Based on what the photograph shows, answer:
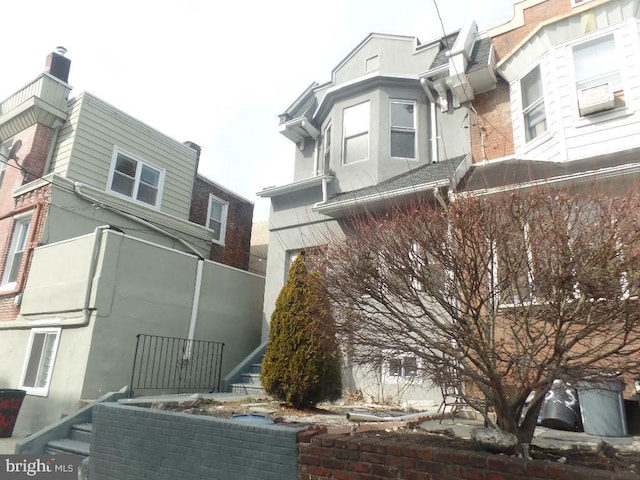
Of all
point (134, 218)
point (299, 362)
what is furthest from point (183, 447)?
point (134, 218)

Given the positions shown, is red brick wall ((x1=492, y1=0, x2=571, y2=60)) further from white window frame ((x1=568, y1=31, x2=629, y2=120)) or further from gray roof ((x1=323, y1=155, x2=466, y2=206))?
gray roof ((x1=323, y1=155, x2=466, y2=206))

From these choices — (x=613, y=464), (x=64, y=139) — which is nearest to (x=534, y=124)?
(x=613, y=464)

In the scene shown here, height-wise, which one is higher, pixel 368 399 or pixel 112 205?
pixel 112 205

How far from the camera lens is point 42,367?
959 centimetres

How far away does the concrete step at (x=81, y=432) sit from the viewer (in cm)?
708

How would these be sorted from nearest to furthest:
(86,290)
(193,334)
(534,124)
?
1. (86,290)
2. (534,124)
3. (193,334)

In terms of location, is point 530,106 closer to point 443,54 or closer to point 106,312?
point 443,54

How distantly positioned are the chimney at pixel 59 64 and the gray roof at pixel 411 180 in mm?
9781

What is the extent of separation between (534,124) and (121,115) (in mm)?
11747

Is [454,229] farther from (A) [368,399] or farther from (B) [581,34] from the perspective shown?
(B) [581,34]

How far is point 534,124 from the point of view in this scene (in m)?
9.94

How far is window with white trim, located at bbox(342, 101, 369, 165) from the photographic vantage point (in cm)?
1170

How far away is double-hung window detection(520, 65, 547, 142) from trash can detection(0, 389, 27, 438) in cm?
1163

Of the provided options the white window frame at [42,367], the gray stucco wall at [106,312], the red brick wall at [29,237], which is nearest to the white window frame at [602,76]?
the gray stucco wall at [106,312]
